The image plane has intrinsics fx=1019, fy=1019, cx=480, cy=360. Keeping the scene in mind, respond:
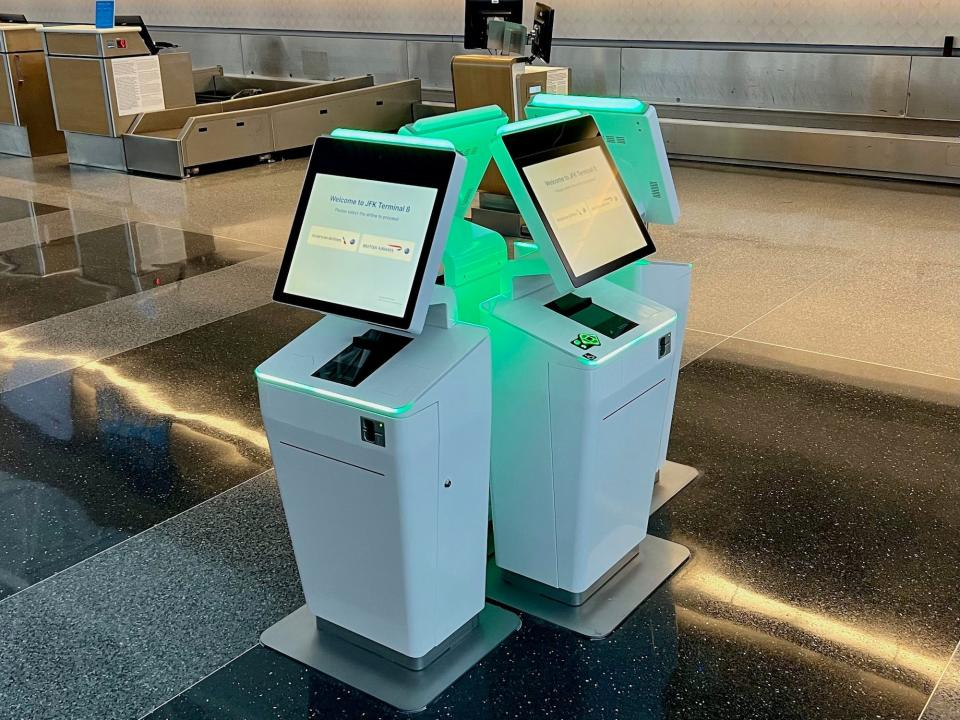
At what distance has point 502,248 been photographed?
2990mm

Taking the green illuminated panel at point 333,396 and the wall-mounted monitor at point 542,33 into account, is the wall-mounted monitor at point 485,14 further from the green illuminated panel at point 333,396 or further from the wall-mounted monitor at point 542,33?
the green illuminated panel at point 333,396

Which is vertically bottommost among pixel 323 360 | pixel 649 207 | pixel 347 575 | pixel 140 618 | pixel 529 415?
pixel 140 618

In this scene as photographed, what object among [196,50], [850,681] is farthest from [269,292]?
[196,50]

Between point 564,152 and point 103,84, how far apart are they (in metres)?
8.20

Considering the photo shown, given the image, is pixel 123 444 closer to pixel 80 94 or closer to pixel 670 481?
pixel 670 481

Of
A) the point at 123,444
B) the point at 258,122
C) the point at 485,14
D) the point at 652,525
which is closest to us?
the point at 652,525

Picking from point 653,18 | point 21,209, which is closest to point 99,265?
point 21,209

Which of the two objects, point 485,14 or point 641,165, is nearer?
point 641,165

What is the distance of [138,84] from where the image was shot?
10.1m

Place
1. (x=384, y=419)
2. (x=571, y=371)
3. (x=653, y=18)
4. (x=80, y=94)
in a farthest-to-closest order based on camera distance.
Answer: (x=653, y=18)
(x=80, y=94)
(x=571, y=371)
(x=384, y=419)

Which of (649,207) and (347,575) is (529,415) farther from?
(649,207)

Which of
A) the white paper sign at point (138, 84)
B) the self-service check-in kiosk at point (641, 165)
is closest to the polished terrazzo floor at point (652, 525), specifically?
the self-service check-in kiosk at point (641, 165)

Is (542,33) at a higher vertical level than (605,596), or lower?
higher

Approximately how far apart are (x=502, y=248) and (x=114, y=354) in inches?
119
